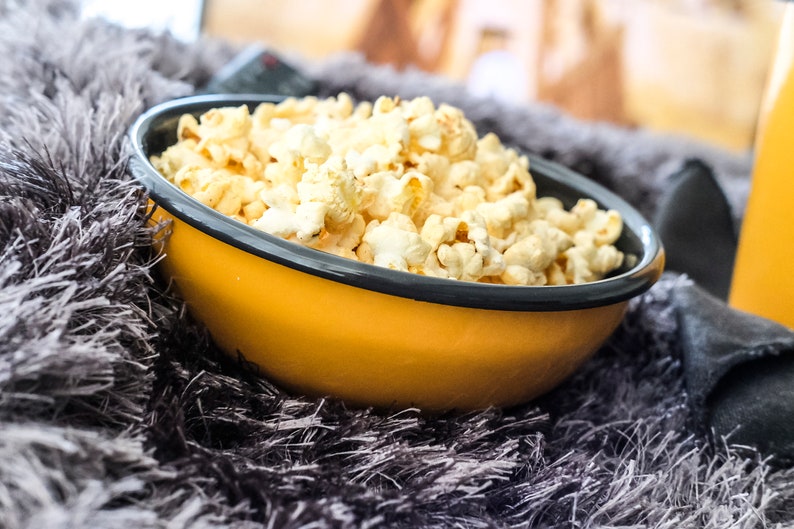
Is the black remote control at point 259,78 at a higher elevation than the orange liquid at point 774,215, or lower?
higher

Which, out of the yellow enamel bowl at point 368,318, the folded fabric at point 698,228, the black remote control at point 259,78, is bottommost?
the folded fabric at point 698,228

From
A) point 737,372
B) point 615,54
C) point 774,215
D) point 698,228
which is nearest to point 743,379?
point 737,372

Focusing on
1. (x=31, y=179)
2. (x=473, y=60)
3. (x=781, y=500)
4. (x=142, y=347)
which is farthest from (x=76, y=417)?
(x=473, y=60)

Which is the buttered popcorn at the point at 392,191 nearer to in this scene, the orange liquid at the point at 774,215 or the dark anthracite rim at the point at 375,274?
the dark anthracite rim at the point at 375,274

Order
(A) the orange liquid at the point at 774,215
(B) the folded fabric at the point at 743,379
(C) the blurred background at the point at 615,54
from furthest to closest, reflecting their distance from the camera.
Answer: (C) the blurred background at the point at 615,54 → (A) the orange liquid at the point at 774,215 → (B) the folded fabric at the point at 743,379

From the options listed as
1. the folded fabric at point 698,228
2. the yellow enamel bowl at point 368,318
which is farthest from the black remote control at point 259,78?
the folded fabric at point 698,228

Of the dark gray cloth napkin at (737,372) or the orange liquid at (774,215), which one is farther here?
the orange liquid at (774,215)

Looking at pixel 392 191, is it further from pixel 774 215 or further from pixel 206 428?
pixel 774 215

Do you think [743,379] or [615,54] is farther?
[615,54]
